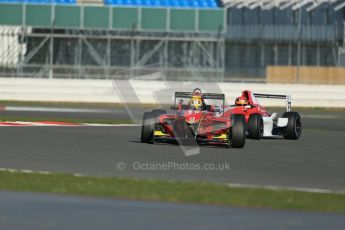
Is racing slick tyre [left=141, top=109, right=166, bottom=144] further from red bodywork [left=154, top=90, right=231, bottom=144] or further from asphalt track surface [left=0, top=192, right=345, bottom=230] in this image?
asphalt track surface [left=0, top=192, right=345, bottom=230]

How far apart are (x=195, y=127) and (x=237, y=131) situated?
739mm

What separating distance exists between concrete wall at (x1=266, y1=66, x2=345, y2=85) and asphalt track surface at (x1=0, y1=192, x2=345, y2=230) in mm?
30483

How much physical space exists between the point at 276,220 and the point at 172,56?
3744 centimetres

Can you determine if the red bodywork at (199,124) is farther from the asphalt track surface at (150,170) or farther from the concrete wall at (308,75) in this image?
the concrete wall at (308,75)

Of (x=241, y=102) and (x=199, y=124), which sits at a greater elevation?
(x=241, y=102)

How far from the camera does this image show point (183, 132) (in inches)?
622

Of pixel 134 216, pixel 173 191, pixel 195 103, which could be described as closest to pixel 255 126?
pixel 195 103

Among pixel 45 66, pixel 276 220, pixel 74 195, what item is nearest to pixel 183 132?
pixel 74 195

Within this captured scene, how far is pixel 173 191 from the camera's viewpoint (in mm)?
9727

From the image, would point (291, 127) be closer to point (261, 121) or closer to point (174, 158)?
point (261, 121)

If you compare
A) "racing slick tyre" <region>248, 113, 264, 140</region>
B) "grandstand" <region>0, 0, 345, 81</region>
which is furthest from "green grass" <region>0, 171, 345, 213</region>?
"grandstand" <region>0, 0, 345, 81</region>

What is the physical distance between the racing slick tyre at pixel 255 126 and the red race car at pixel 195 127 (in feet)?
5.19

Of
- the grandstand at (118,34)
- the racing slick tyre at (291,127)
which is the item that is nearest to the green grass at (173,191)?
the racing slick tyre at (291,127)

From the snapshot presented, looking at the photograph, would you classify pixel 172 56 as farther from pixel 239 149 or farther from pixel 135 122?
pixel 239 149
